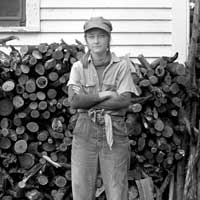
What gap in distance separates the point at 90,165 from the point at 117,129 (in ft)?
1.13

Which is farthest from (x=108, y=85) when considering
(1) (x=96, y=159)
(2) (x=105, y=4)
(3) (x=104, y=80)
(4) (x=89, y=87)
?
(2) (x=105, y=4)

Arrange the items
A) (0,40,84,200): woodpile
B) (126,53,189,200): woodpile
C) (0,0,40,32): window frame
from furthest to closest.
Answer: (0,0,40,32): window frame → (126,53,189,200): woodpile → (0,40,84,200): woodpile

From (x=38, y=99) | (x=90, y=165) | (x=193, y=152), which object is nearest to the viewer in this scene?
(x=90, y=165)

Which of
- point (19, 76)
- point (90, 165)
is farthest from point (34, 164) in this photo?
point (90, 165)

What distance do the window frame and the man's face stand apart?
2225mm

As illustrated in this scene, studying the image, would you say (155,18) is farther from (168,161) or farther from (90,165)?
(90,165)

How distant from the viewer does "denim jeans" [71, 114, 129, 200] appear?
4090 millimetres

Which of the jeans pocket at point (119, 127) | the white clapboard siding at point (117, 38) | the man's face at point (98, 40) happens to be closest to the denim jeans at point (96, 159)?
the jeans pocket at point (119, 127)

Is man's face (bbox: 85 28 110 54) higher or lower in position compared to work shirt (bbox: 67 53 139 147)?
higher

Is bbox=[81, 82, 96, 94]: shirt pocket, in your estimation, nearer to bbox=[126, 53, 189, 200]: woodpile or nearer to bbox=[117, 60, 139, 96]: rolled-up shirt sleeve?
bbox=[117, 60, 139, 96]: rolled-up shirt sleeve

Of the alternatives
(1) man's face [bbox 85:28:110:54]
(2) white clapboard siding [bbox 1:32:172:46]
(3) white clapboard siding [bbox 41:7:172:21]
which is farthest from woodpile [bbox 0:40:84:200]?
(1) man's face [bbox 85:28:110:54]

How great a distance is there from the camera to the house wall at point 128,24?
6.23 meters

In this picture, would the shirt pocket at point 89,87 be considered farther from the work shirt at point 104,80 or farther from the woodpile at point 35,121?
the woodpile at point 35,121

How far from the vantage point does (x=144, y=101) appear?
18.9ft
